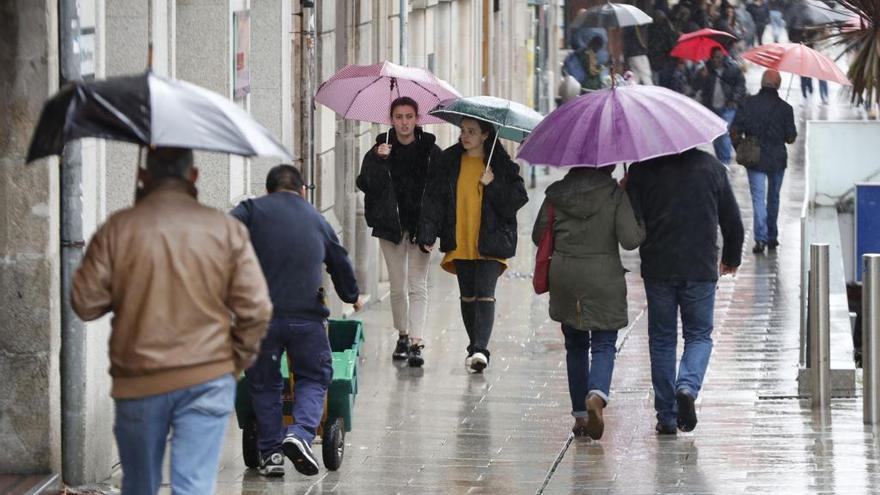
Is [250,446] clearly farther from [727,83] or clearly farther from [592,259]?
[727,83]

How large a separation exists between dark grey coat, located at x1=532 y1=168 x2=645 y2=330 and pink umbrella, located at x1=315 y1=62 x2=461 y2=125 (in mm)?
3043

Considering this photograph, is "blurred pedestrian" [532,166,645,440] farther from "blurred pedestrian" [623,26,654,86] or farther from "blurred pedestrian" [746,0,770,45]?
"blurred pedestrian" [746,0,770,45]

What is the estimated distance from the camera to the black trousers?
42.7ft

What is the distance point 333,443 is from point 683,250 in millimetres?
2074

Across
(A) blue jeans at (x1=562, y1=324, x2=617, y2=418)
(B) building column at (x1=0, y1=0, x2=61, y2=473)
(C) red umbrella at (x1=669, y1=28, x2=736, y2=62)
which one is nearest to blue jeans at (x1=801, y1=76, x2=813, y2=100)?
(C) red umbrella at (x1=669, y1=28, x2=736, y2=62)

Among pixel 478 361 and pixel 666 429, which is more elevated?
pixel 478 361

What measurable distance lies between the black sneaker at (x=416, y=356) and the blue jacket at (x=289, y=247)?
164 inches

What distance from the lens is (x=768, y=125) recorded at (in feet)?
65.3

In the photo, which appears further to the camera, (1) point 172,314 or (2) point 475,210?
(2) point 475,210

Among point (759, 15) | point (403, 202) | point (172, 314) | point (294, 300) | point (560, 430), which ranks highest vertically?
point (759, 15)

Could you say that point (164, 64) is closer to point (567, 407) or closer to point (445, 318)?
point (567, 407)

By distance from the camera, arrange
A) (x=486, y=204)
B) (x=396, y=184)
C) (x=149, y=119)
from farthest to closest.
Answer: (x=396, y=184) < (x=486, y=204) < (x=149, y=119)

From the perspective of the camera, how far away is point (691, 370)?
1091 centimetres

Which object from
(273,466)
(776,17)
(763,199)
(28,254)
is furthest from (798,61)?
(776,17)
